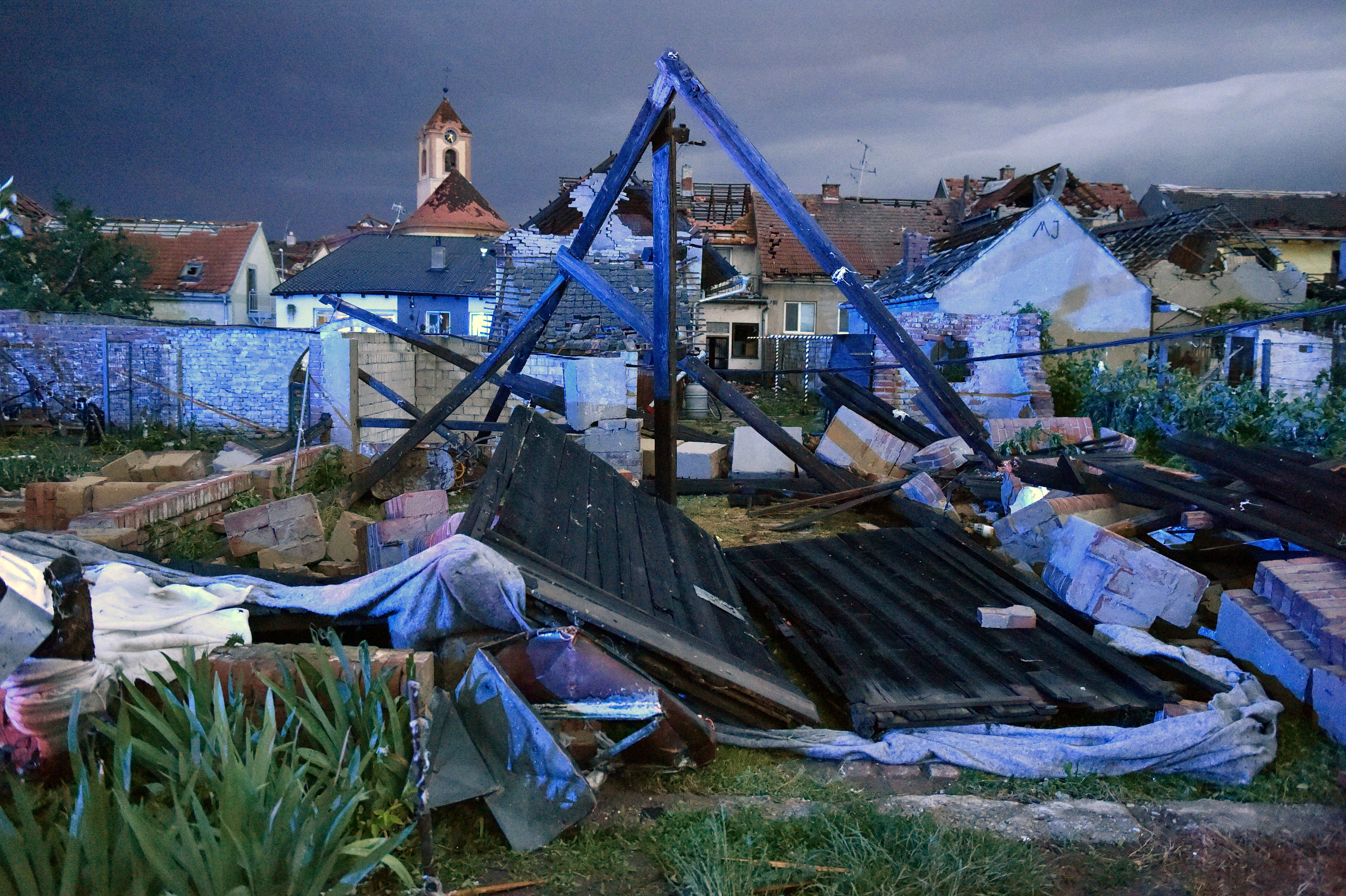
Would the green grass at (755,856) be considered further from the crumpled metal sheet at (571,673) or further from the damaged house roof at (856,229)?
the damaged house roof at (856,229)

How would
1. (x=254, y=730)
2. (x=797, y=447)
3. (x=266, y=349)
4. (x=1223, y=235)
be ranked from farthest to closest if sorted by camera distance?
(x=1223, y=235)
(x=266, y=349)
(x=797, y=447)
(x=254, y=730)

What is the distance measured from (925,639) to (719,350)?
23.7 meters

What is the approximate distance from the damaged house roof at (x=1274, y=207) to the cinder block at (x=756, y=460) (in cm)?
2649

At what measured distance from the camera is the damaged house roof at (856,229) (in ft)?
92.5

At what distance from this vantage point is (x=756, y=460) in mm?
10070

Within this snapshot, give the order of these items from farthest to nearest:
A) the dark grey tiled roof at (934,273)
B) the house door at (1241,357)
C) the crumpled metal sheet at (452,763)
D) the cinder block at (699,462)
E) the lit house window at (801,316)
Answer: the lit house window at (801,316) < the dark grey tiled roof at (934,273) < the house door at (1241,357) < the cinder block at (699,462) < the crumpled metal sheet at (452,763)

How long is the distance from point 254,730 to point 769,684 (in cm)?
200

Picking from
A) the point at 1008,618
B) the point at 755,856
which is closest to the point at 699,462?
the point at 1008,618

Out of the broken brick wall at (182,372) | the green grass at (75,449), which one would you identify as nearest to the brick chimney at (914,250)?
the broken brick wall at (182,372)

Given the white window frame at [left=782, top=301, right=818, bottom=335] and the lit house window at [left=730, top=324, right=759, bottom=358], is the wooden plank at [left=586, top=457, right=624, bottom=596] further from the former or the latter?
the white window frame at [left=782, top=301, right=818, bottom=335]

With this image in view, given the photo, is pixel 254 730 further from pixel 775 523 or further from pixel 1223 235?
pixel 1223 235

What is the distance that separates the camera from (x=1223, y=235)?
19.9 meters

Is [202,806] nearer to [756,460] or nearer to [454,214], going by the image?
[756,460]

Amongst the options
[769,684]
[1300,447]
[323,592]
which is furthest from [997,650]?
[1300,447]
